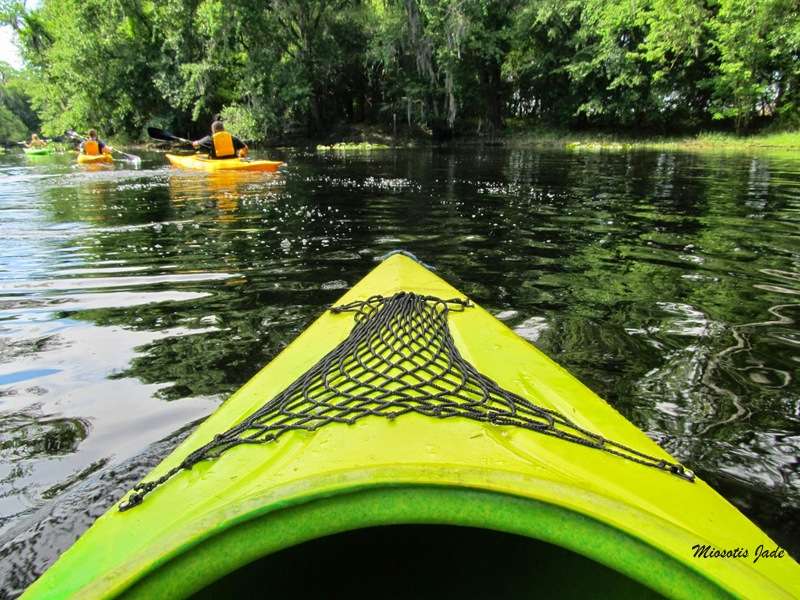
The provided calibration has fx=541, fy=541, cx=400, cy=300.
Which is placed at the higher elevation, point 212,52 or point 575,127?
point 212,52

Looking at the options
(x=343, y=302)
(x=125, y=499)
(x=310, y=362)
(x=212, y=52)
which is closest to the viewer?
(x=125, y=499)

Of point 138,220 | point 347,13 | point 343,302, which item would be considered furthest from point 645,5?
point 343,302

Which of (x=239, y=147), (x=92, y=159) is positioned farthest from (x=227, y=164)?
(x=92, y=159)

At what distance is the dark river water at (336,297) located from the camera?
2.29 metres

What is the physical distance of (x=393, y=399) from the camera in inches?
58.1

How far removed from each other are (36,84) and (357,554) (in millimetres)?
47856

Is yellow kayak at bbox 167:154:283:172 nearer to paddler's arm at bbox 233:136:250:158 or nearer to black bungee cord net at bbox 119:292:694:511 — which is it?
paddler's arm at bbox 233:136:250:158

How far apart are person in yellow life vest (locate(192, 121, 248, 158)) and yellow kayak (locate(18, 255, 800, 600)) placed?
39.8 ft

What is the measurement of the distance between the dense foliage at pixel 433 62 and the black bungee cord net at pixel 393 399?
993 inches

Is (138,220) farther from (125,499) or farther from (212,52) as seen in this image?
(212,52)

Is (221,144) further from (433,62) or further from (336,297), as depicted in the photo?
(433,62)

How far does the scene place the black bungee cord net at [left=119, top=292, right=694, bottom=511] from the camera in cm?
140

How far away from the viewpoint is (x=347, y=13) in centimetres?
2789

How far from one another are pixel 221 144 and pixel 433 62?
17.7m
